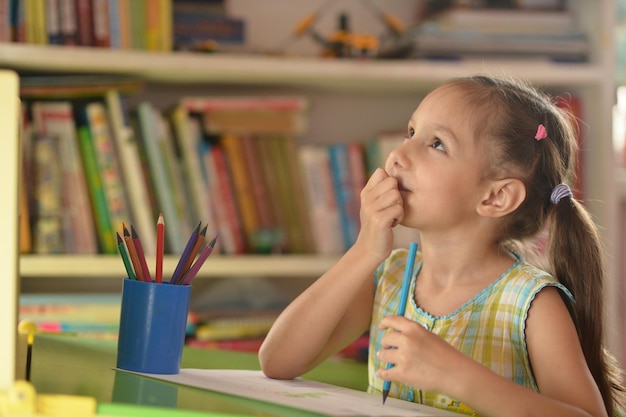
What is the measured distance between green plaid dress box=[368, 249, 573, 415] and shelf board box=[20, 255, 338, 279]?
0.93m

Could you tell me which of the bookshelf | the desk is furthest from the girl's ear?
the bookshelf

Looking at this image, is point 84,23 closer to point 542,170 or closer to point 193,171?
point 193,171

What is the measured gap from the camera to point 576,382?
89 centimetres

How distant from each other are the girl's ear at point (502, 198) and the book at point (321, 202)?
3.47 ft

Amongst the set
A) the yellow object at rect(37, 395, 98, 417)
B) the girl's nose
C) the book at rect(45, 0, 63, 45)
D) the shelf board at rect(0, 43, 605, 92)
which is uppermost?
the book at rect(45, 0, 63, 45)

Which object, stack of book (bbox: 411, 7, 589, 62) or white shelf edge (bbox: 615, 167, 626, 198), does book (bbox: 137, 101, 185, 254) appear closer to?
stack of book (bbox: 411, 7, 589, 62)

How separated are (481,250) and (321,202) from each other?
3.44ft

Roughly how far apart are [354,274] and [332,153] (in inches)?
44.5

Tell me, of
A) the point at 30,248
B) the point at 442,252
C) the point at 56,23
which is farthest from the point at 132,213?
the point at 442,252

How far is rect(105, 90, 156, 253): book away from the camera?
197 centimetres

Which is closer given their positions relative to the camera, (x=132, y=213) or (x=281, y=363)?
(x=281, y=363)

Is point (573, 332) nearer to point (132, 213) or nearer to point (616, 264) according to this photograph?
point (132, 213)

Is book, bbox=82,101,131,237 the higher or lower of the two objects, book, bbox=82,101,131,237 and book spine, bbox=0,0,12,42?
the lower

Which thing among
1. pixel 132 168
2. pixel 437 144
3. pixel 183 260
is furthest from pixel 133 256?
pixel 132 168
